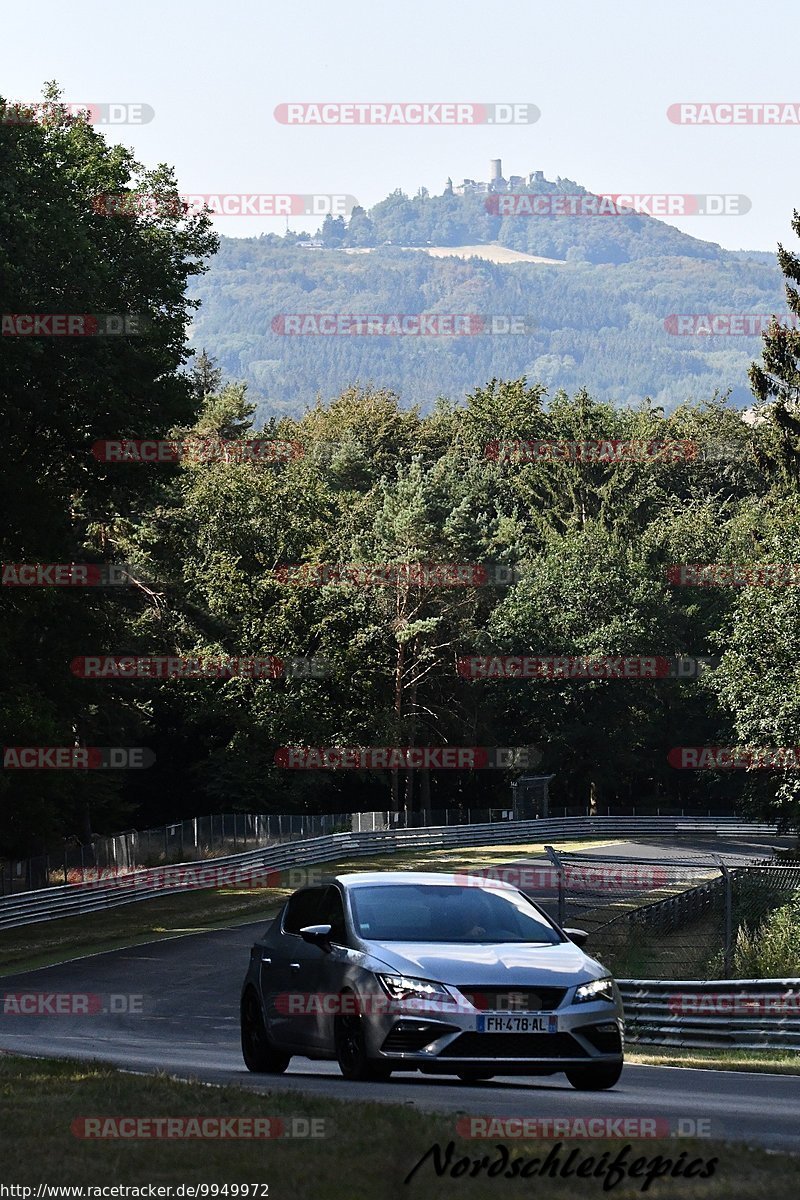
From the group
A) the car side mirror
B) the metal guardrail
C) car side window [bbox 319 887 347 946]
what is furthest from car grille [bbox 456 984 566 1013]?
the metal guardrail

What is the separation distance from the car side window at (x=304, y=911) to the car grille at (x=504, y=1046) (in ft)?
6.35

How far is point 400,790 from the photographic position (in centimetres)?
8119

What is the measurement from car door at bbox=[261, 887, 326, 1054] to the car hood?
0.94 metres

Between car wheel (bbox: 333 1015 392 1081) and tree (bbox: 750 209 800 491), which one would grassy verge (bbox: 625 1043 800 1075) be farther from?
tree (bbox: 750 209 800 491)

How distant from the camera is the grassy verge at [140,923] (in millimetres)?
34781

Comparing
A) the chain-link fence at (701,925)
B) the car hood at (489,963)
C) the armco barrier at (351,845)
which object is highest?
the car hood at (489,963)

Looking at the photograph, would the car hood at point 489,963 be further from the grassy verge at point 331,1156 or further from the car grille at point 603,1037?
the grassy verge at point 331,1156

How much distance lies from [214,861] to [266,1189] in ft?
137

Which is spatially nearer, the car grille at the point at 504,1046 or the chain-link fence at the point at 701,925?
the car grille at the point at 504,1046

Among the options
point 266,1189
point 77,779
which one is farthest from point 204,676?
point 266,1189

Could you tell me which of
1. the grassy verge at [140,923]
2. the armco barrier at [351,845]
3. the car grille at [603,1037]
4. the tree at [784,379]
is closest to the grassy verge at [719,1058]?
the car grille at [603,1037]

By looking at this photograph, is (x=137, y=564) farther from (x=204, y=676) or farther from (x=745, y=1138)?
(x=745, y=1138)

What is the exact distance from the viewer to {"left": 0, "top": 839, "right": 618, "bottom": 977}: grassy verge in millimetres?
34781

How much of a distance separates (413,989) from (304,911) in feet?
7.30
